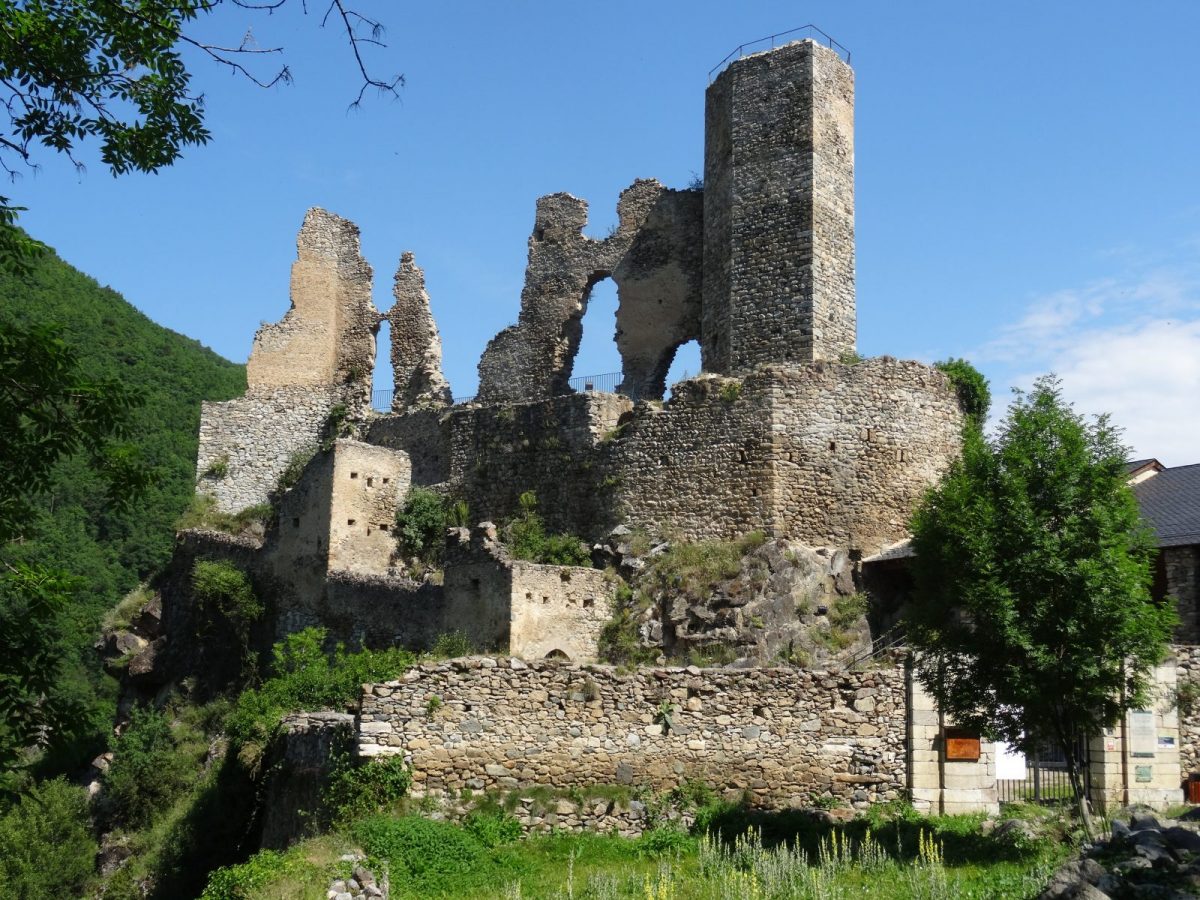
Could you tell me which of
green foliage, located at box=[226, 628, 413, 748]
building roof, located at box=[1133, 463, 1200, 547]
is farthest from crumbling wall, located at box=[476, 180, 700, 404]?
building roof, located at box=[1133, 463, 1200, 547]

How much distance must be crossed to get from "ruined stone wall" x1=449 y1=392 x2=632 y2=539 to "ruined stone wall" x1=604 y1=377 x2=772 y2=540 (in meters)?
0.76

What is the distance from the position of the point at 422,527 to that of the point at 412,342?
9.73 meters

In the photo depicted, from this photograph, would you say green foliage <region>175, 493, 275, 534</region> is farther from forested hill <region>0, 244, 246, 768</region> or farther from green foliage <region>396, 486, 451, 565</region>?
forested hill <region>0, 244, 246, 768</region>

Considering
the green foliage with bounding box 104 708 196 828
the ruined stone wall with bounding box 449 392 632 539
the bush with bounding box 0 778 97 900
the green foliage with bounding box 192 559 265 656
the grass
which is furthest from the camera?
the green foliage with bounding box 192 559 265 656

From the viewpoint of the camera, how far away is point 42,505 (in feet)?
185

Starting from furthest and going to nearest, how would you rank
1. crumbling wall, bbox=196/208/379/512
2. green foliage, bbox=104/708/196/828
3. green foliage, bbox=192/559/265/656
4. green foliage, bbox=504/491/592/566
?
crumbling wall, bbox=196/208/379/512, green foliage, bbox=192/559/265/656, green foliage, bbox=504/491/592/566, green foliage, bbox=104/708/196/828

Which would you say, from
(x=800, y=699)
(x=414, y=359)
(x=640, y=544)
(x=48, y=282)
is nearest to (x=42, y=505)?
(x=48, y=282)

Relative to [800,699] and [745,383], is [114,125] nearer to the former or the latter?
[800,699]

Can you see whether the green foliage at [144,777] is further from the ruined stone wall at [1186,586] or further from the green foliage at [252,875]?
the ruined stone wall at [1186,586]

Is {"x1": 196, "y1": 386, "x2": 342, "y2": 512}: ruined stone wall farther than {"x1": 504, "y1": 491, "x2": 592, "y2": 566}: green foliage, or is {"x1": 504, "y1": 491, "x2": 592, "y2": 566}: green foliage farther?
{"x1": 196, "y1": 386, "x2": 342, "y2": 512}: ruined stone wall

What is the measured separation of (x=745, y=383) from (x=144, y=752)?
14021 millimetres

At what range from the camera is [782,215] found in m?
31.5

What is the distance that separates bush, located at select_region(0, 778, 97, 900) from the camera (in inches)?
1054

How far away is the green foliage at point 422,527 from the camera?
104ft
